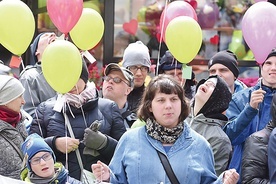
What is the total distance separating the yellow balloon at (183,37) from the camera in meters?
5.30

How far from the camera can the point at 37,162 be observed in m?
4.39

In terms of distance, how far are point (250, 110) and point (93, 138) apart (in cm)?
108

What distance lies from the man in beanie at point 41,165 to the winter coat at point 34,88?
3.40ft

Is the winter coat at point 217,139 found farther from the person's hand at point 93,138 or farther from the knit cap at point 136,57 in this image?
the knit cap at point 136,57

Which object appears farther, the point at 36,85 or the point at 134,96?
the point at 134,96

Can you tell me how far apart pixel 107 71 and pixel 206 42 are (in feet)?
9.87

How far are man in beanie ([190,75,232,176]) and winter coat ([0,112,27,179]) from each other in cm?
116

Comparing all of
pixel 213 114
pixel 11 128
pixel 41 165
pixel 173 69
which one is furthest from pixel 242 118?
pixel 11 128

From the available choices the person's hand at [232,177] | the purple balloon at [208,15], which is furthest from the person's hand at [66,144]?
the purple balloon at [208,15]

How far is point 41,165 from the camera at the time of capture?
4371 mm

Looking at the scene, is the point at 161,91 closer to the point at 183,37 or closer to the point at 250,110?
the point at 250,110

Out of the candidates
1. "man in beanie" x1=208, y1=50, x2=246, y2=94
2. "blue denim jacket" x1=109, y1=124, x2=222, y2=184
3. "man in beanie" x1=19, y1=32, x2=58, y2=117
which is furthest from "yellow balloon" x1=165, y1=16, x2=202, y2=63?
"blue denim jacket" x1=109, y1=124, x2=222, y2=184

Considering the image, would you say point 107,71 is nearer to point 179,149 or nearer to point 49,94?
point 49,94

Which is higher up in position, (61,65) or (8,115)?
(61,65)
